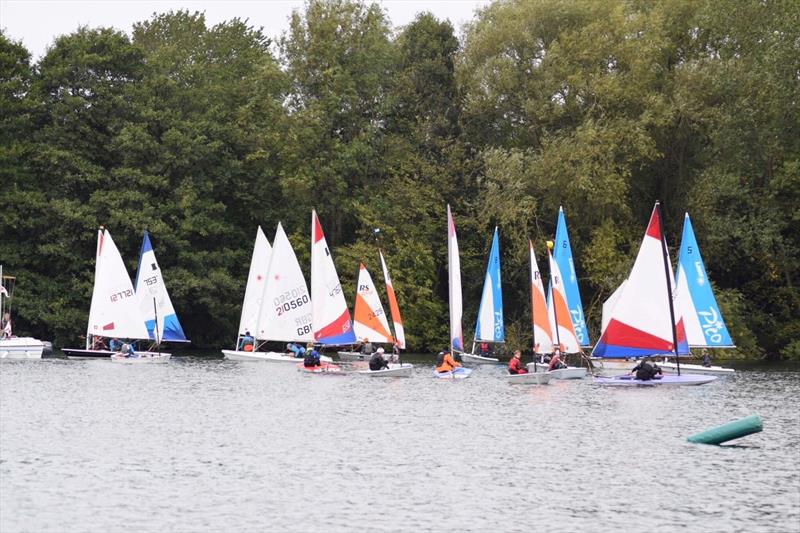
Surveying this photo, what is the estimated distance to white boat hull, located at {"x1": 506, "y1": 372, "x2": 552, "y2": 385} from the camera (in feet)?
189

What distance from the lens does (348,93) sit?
88062 mm

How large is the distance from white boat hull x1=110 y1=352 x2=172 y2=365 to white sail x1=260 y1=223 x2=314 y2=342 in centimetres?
622

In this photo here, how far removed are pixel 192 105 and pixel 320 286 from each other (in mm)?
24154

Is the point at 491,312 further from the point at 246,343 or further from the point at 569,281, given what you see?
the point at 246,343

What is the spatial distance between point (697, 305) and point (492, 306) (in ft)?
43.2

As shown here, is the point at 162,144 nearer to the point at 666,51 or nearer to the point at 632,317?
the point at 666,51

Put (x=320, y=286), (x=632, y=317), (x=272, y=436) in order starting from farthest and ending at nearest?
(x=320, y=286) → (x=632, y=317) → (x=272, y=436)

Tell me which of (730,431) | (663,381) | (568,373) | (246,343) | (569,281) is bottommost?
(730,431)

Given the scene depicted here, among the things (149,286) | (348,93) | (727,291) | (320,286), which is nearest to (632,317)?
(320,286)

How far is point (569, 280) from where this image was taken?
72750 mm

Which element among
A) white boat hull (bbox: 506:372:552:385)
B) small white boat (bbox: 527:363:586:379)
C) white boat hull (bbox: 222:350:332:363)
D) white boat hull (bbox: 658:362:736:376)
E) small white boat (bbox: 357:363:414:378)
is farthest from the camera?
white boat hull (bbox: 222:350:332:363)

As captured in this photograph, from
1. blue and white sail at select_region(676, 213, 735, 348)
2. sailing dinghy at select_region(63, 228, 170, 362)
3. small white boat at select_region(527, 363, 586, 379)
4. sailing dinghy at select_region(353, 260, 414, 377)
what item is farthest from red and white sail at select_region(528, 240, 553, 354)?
sailing dinghy at select_region(63, 228, 170, 362)

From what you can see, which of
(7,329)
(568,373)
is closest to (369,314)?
(568,373)

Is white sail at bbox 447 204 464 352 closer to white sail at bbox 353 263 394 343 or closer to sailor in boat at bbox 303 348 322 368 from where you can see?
white sail at bbox 353 263 394 343
